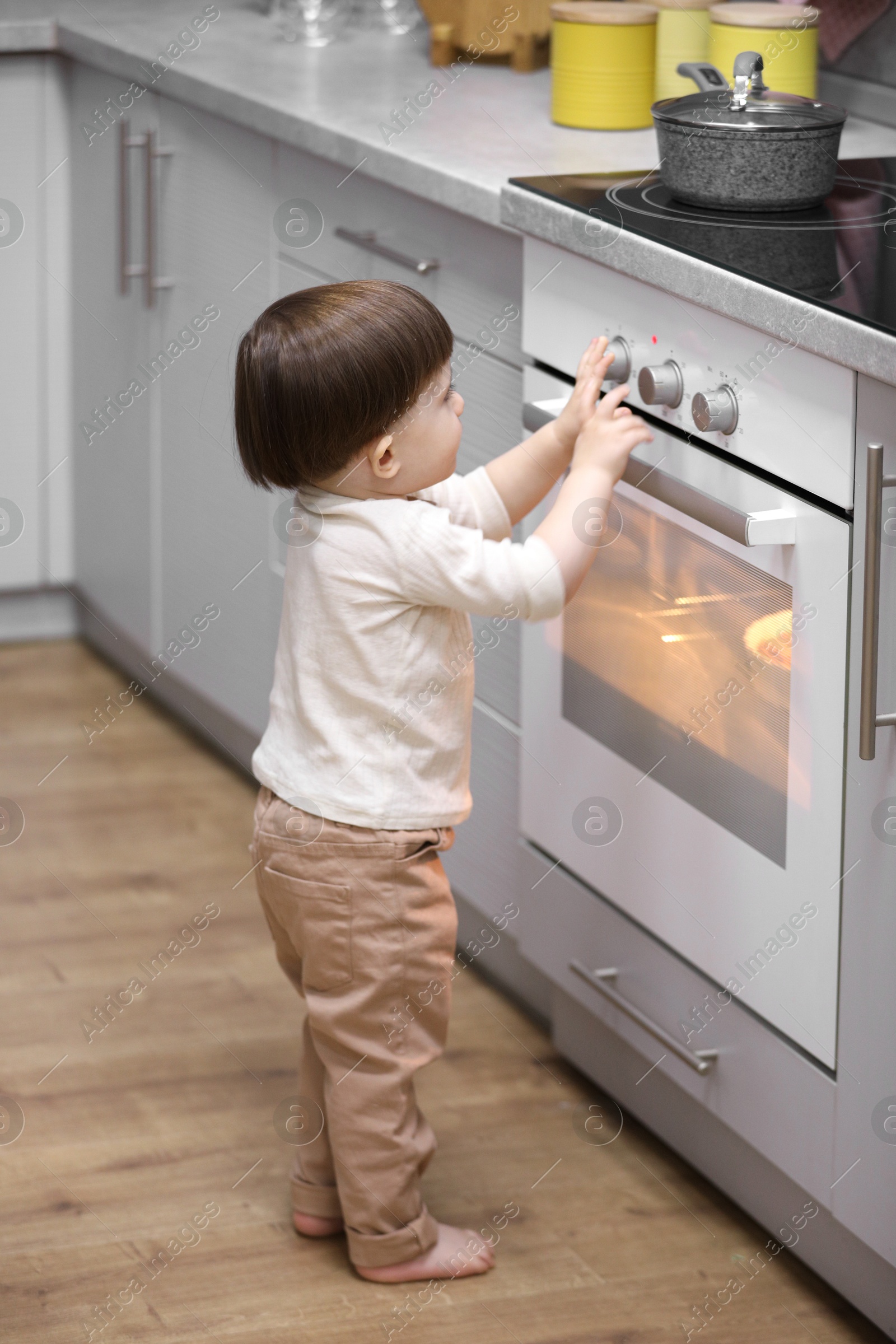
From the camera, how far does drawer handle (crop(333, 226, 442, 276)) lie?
194cm

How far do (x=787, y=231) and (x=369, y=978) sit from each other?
2.37 ft

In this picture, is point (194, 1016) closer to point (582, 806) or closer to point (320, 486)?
point (582, 806)

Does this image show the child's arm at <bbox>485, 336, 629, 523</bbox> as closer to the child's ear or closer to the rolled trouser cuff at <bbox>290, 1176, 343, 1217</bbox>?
the child's ear

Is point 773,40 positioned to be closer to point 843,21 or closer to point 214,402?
point 843,21

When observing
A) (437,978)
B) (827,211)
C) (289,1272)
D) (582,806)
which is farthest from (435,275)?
(289,1272)

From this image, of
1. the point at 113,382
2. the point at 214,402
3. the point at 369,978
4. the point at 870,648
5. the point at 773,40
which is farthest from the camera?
the point at 113,382

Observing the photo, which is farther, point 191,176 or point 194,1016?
point 191,176

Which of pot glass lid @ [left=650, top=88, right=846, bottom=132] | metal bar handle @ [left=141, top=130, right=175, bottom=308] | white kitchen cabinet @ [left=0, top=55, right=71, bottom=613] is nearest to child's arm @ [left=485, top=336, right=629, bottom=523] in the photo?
pot glass lid @ [left=650, top=88, right=846, bottom=132]

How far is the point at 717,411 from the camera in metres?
1.44

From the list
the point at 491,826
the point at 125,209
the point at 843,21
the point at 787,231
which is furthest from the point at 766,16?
the point at 125,209

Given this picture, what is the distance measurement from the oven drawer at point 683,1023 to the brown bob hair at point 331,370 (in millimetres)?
578

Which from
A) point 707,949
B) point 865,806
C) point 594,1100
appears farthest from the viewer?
point 594,1100

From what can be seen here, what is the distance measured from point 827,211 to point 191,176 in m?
1.16

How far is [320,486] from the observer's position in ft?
4.74
